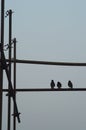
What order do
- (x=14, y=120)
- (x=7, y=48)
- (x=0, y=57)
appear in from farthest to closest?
1. (x=14, y=120)
2. (x=7, y=48)
3. (x=0, y=57)

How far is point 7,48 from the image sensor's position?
13320 millimetres

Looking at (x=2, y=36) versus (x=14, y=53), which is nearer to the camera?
(x=2, y=36)

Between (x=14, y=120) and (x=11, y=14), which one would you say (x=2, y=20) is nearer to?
(x=11, y=14)

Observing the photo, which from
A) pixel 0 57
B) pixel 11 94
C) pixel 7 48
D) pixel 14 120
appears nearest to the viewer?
Result: pixel 0 57

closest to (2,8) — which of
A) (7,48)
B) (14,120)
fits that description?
(7,48)

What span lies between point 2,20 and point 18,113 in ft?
13.6

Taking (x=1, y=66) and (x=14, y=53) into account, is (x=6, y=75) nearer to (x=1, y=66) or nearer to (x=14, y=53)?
(x=1, y=66)

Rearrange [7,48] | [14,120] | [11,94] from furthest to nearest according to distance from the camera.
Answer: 1. [14,120]
2. [7,48]
3. [11,94]

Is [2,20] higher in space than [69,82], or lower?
higher

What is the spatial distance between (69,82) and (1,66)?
421 cm

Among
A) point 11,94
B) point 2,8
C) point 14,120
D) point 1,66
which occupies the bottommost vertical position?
point 14,120

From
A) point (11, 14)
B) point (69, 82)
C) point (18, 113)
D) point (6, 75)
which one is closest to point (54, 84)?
point (69, 82)

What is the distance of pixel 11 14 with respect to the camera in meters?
13.5

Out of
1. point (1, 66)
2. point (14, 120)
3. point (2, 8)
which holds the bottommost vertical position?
point (14, 120)
